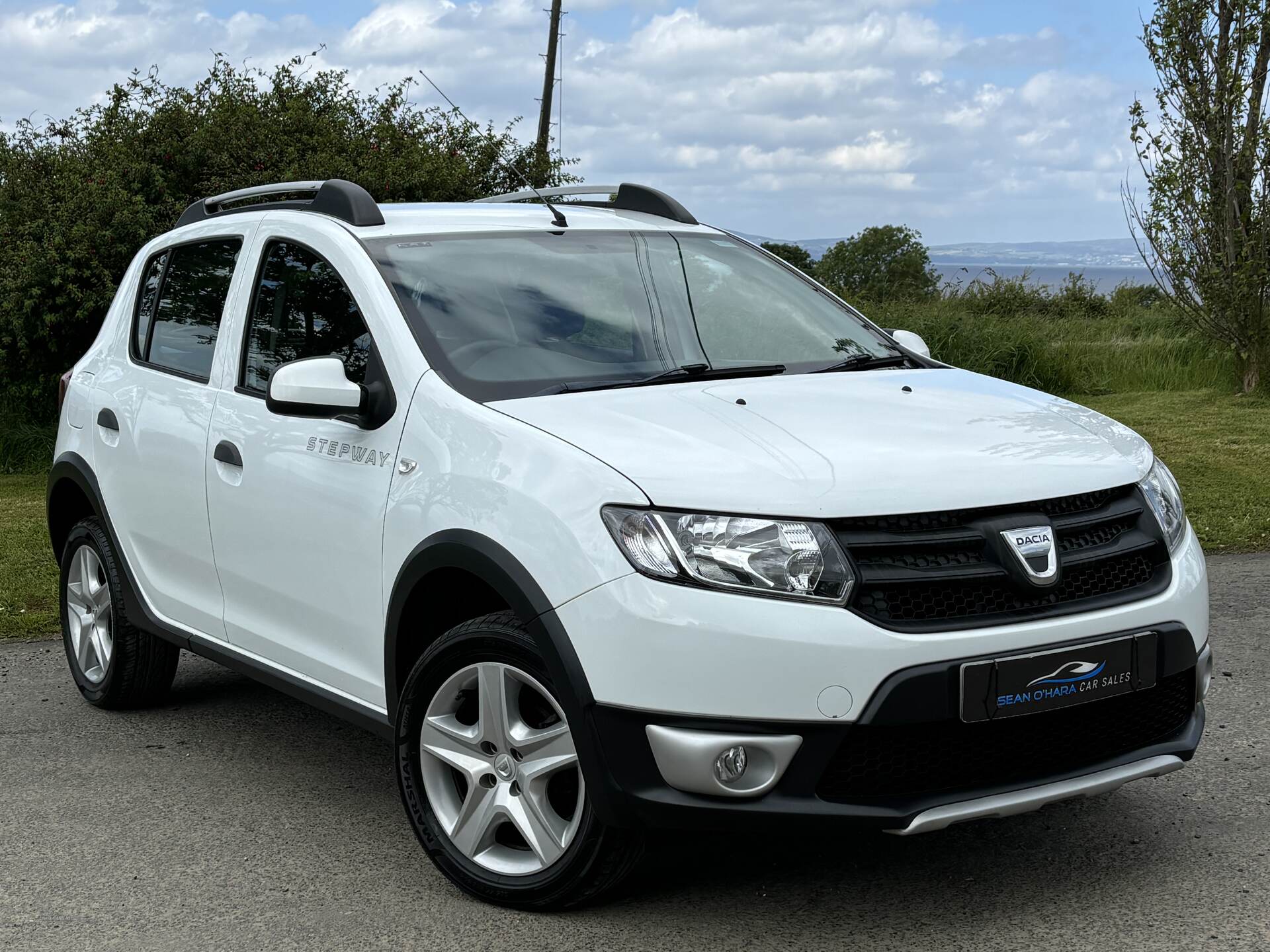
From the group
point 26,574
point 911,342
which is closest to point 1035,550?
point 911,342

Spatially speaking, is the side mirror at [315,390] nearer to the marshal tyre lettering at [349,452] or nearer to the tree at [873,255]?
the marshal tyre lettering at [349,452]

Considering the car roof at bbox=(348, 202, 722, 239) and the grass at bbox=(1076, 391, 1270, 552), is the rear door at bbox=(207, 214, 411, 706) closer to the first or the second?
the car roof at bbox=(348, 202, 722, 239)

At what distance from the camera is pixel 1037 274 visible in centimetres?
2219

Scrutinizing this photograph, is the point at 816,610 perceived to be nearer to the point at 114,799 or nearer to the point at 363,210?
the point at 363,210

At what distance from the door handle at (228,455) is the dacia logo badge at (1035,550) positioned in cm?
240

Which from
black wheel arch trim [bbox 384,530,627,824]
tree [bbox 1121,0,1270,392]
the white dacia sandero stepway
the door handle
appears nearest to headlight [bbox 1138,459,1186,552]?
the white dacia sandero stepway

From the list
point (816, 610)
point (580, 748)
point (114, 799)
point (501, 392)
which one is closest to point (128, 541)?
point (114, 799)

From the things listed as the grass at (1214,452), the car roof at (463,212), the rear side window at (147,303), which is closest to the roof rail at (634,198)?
the car roof at (463,212)

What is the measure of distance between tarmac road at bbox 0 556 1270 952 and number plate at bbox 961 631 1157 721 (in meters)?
0.60

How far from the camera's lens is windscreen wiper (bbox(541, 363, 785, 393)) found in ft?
12.8

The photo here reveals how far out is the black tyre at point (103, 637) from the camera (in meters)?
5.51

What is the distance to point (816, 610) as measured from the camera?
3074 mm

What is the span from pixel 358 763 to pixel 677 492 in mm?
2274

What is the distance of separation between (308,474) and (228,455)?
502mm
